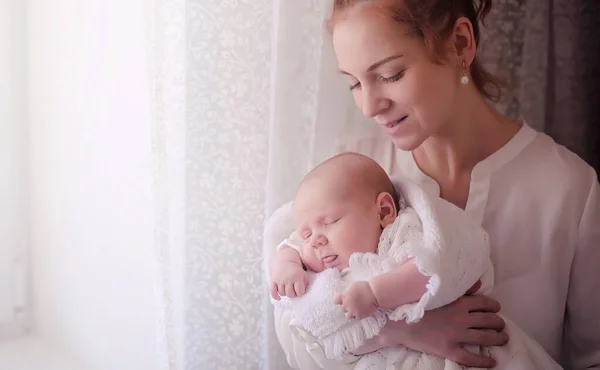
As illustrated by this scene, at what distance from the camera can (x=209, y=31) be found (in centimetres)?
127

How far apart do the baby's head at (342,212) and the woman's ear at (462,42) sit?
0.86 feet

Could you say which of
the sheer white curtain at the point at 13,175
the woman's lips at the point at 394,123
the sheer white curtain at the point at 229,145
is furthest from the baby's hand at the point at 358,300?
the sheer white curtain at the point at 13,175

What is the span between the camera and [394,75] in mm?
1108

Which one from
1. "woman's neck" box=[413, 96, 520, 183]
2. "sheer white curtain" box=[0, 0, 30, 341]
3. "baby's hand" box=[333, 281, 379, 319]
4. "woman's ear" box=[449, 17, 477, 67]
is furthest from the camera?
"sheer white curtain" box=[0, 0, 30, 341]

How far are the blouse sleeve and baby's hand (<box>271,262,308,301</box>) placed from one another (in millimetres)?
519

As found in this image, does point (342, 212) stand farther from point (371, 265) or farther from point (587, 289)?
point (587, 289)

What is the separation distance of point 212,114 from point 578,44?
918 mm

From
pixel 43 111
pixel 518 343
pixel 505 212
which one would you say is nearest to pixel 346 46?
pixel 505 212

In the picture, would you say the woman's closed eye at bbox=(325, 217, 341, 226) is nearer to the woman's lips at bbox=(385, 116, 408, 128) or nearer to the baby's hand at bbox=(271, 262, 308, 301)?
the baby's hand at bbox=(271, 262, 308, 301)

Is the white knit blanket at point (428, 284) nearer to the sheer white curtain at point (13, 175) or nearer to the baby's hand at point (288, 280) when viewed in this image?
the baby's hand at point (288, 280)

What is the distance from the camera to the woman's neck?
1253 mm

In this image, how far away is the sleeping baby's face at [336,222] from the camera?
105 cm

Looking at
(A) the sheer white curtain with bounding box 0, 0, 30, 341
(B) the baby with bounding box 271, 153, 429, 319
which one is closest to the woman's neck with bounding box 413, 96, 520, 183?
(B) the baby with bounding box 271, 153, 429, 319

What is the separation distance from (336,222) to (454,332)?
25 centimetres
